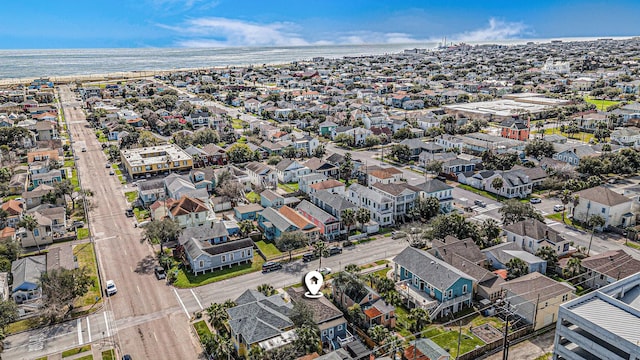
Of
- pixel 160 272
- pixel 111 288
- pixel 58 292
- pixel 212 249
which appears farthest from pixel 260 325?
pixel 58 292

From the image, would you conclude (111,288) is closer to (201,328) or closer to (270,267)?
(201,328)

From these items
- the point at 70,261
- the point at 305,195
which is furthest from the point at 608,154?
the point at 70,261

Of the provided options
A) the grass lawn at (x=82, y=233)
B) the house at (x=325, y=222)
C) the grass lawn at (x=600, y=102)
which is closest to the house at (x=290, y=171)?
the house at (x=325, y=222)

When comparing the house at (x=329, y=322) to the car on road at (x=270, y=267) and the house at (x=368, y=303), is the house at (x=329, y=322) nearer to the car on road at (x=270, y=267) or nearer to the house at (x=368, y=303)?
the house at (x=368, y=303)

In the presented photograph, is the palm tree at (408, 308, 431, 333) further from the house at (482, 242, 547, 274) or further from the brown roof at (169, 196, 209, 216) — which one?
the brown roof at (169, 196, 209, 216)

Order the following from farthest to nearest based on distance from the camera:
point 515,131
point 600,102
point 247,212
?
point 600,102 < point 515,131 < point 247,212
